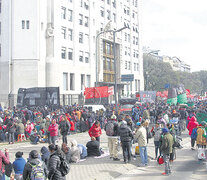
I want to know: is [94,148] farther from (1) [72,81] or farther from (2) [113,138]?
(1) [72,81]

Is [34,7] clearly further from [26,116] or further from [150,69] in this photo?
[150,69]

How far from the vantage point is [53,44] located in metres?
41.6

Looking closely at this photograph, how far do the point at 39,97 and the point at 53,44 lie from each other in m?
16.7

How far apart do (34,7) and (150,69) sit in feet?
139

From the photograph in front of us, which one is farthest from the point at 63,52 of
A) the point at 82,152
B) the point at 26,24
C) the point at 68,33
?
the point at 82,152

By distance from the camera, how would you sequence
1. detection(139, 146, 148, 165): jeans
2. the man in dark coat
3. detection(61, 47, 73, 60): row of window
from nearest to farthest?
detection(139, 146, 148, 165): jeans
the man in dark coat
detection(61, 47, 73, 60): row of window

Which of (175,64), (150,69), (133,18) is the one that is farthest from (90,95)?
(175,64)

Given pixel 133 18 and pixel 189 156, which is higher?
pixel 133 18

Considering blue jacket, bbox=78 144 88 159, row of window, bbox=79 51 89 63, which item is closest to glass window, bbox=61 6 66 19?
row of window, bbox=79 51 89 63

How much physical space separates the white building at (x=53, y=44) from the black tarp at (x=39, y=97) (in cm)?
1132

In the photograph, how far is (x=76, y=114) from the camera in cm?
2275

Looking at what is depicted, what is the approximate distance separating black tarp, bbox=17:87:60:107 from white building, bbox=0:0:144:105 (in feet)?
37.1

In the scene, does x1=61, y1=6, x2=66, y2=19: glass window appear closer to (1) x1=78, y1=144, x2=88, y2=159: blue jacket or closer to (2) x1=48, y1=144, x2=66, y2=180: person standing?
(1) x1=78, y1=144, x2=88, y2=159: blue jacket

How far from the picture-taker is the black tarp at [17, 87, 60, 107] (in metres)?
25.3
